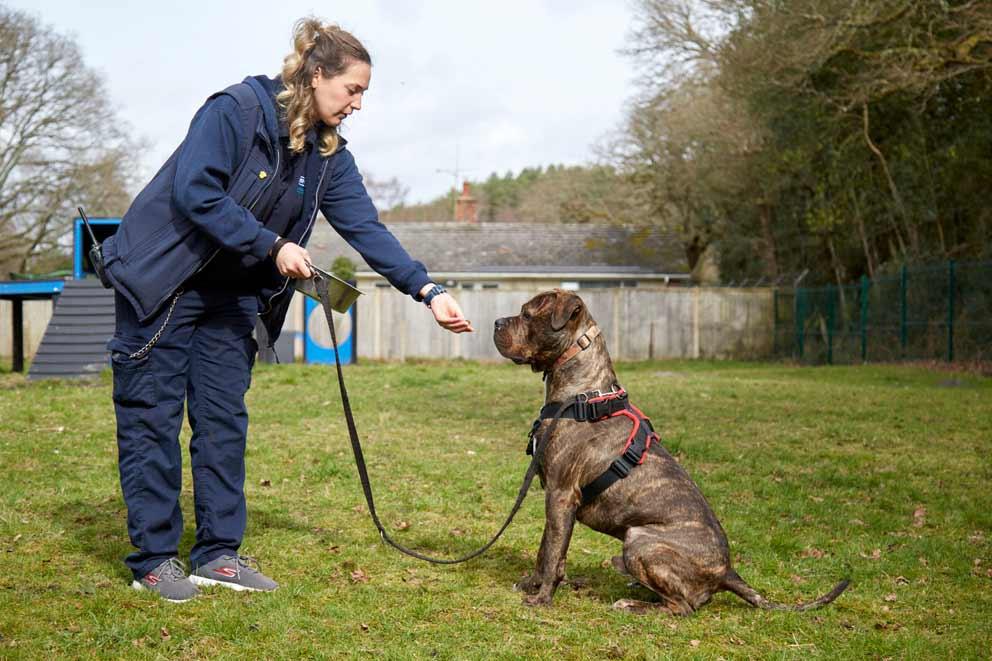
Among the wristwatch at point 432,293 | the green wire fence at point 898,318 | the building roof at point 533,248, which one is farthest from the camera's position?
the building roof at point 533,248

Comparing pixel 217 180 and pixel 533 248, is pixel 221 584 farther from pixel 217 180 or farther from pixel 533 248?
pixel 533 248

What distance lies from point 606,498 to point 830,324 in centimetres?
1978

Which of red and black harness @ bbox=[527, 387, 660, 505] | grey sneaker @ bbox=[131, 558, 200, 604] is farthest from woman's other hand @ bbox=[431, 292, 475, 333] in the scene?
grey sneaker @ bbox=[131, 558, 200, 604]

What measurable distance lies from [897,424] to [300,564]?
7.49 metres

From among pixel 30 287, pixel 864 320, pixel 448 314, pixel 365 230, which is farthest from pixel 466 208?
pixel 448 314

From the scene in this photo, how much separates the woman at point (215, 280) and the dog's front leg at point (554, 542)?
3.02 ft

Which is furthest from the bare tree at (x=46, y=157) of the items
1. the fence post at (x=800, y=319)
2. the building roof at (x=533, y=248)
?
the fence post at (x=800, y=319)

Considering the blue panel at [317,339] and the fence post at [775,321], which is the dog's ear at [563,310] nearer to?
the blue panel at [317,339]

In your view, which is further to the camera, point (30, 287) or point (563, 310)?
point (30, 287)

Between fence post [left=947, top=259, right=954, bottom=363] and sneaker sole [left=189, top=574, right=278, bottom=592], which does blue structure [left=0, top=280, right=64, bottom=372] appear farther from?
fence post [left=947, top=259, right=954, bottom=363]

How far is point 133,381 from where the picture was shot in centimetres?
399

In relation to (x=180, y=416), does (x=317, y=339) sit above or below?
above

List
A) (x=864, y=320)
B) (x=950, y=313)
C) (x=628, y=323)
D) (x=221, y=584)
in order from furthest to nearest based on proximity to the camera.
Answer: (x=628, y=323), (x=864, y=320), (x=950, y=313), (x=221, y=584)

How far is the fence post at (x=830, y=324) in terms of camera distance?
2213cm
